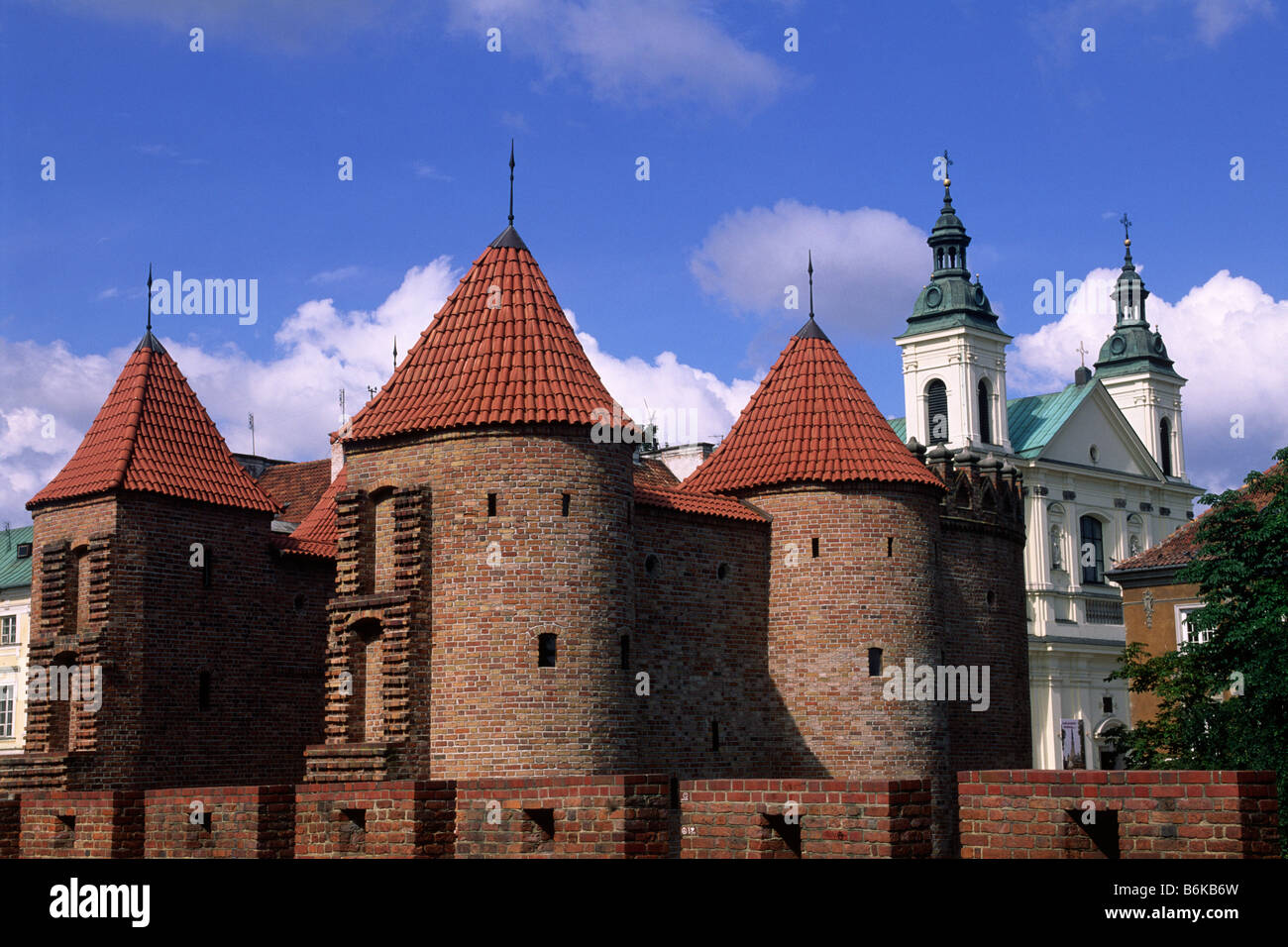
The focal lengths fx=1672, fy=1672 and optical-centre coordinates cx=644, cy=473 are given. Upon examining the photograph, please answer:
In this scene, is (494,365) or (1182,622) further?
(1182,622)

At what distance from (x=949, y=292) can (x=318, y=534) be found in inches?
1746

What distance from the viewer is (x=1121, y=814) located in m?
12.3

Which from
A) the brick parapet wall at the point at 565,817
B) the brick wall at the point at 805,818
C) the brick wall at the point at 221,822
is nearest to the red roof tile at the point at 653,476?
the brick wall at the point at 221,822

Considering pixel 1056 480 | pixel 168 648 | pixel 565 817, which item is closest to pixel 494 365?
pixel 168 648

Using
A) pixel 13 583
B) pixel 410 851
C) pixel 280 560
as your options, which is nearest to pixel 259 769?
pixel 280 560

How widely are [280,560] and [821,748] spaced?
424 inches

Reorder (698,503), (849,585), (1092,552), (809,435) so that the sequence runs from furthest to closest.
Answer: (1092,552)
(809,435)
(849,585)
(698,503)

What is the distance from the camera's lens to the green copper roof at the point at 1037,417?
7131 centimetres

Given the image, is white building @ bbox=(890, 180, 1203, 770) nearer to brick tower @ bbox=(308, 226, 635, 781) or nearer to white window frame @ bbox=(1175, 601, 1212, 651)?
white window frame @ bbox=(1175, 601, 1212, 651)

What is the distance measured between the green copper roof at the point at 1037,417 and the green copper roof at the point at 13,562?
34965mm

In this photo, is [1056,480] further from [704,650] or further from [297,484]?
[704,650]

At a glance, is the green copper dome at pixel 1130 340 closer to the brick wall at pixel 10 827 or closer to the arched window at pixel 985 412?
the arched window at pixel 985 412

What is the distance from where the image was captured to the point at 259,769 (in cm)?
3092

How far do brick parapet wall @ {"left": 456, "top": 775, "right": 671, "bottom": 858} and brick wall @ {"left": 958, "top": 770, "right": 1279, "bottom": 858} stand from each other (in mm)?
3575
